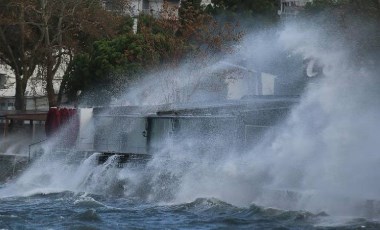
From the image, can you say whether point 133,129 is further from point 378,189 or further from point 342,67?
point 378,189

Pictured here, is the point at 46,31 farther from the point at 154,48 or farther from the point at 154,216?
the point at 154,216

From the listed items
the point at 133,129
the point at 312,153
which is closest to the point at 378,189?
the point at 312,153

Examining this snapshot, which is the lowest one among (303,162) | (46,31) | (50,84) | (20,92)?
(303,162)

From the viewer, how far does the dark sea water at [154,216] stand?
20.3 meters

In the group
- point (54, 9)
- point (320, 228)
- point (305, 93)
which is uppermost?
point (54, 9)

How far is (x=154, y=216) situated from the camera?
22.6 meters

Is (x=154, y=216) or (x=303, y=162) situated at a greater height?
(x=303, y=162)

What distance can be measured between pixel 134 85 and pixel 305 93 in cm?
2106

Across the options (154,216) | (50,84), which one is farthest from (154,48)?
(154,216)

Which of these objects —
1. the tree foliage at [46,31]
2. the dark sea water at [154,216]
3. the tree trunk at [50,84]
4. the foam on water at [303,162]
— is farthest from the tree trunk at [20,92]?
the dark sea water at [154,216]

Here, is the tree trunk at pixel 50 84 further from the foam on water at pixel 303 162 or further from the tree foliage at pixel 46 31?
the foam on water at pixel 303 162

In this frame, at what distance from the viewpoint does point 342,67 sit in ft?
79.0

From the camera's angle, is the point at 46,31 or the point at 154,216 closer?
the point at 154,216

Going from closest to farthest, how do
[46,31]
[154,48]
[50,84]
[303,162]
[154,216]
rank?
[154,216] < [303,162] < [154,48] < [46,31] < [50,84]
